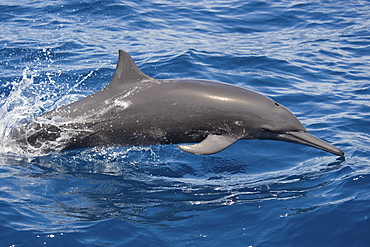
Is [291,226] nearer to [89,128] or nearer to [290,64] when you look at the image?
[89,128]

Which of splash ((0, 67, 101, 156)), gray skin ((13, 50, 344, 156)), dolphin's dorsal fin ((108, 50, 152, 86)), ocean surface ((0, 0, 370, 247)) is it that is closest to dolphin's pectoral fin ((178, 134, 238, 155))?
gray skin ((13, 50, 344, 156))

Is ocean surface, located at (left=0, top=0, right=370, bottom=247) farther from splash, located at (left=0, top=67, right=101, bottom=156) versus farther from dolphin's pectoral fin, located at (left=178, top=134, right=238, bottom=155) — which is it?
dolphin's pectoral fin, located at (left=178, top=134, right=238, bottom=155)

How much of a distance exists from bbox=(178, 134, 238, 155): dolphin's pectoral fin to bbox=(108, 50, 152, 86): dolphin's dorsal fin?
147cm

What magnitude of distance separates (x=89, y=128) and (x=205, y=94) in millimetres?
2034

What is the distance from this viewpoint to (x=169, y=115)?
8086 mm

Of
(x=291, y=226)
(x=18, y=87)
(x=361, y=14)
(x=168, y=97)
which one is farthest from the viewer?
(x=361, y=14)

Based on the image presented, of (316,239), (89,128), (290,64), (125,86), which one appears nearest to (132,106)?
(125,86)

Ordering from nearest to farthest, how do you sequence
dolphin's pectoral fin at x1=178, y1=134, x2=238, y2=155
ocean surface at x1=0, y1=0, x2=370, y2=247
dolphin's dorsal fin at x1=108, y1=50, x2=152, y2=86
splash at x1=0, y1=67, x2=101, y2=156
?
ocean surface at x1=0, y1=0, x2=370, y2=247, dolphin's pectoral fin at x1=178, y1=134, x2=238, y2=155, dolphin's dorsal fin at x1=108, y1=50, x2=152, y2=86, splash at x1=0, y1=67, x2=101, y2=156

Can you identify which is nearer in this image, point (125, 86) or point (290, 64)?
point (125, 86)

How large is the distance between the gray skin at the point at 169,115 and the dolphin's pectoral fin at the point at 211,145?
0.02 m

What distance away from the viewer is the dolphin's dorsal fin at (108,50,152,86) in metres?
8.02

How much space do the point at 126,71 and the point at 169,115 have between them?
1.00m

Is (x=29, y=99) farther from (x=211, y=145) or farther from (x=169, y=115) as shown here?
(x=211, y=145)

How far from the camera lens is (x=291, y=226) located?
6695 mm
